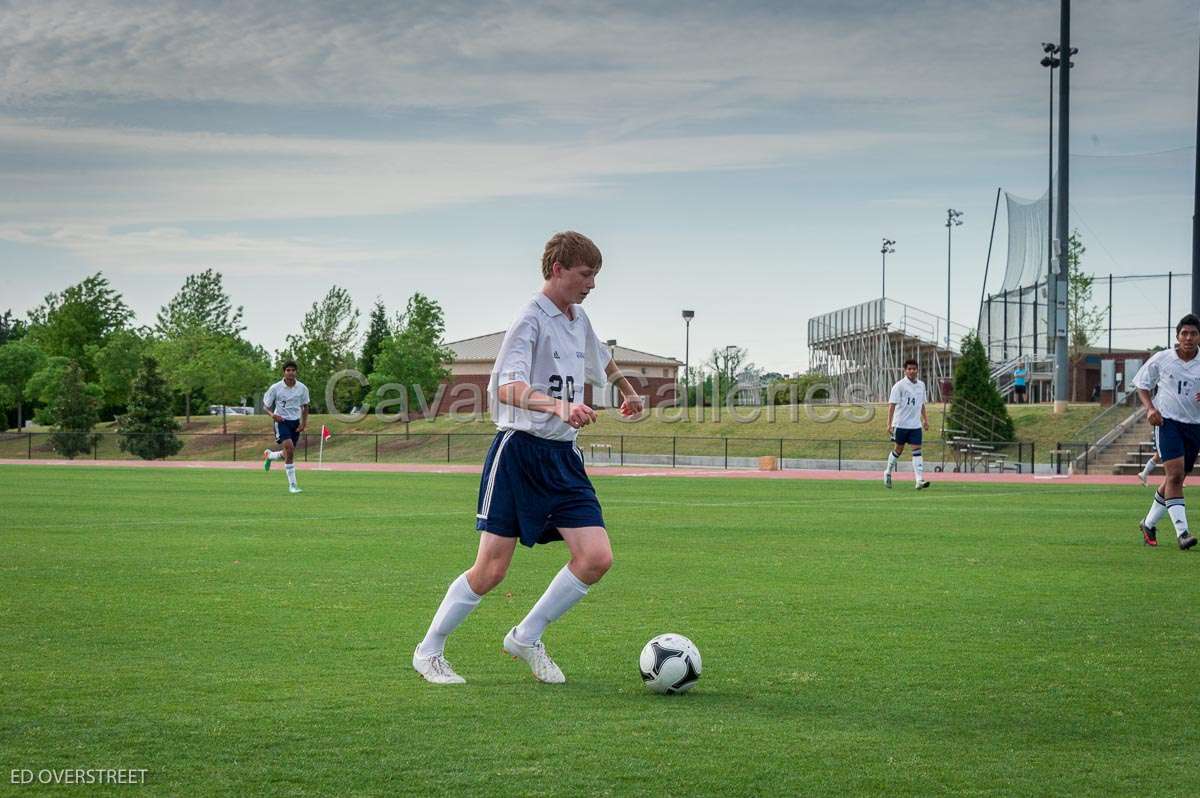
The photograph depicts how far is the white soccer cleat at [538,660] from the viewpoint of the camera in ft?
20.5

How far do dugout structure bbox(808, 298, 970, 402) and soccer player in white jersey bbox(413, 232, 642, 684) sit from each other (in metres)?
53.5

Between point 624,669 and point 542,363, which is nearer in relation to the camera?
point 542,363

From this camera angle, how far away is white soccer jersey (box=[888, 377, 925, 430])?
2477cm

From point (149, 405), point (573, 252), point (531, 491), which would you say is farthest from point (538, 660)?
point (149, 405)

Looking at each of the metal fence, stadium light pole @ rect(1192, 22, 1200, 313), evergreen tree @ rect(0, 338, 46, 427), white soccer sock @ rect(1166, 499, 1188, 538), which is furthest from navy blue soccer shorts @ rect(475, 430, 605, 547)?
evergreen tree @ rect(0, 338, 46, 427)

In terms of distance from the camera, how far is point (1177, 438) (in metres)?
13.3

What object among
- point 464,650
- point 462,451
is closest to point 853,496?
point 464,650

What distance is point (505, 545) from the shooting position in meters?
6.25

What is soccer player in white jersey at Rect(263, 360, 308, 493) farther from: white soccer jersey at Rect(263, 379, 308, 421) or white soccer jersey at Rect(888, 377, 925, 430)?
white soccer jersey at Rect(888, 377, 925, 430)

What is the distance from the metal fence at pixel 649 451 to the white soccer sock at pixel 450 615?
101 feet

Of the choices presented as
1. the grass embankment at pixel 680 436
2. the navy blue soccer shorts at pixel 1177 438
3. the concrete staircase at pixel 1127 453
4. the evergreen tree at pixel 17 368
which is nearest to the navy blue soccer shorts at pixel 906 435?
the navy blue soccer shorts at pixel 1177 438

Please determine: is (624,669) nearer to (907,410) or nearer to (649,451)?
(907,410)

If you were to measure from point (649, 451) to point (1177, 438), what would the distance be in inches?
1592

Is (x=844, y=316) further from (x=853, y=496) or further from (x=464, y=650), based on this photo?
(x=464, y=650)
